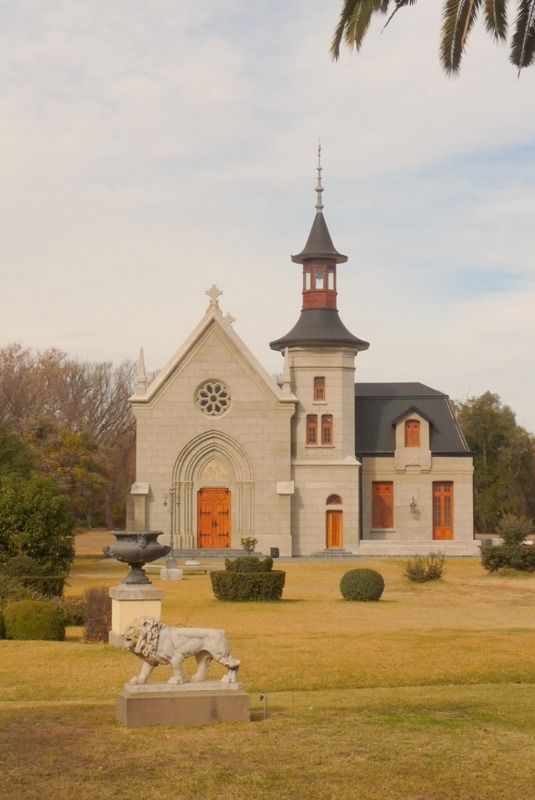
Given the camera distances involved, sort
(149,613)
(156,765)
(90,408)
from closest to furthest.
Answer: (156,765)
(149,613)
(90,408)

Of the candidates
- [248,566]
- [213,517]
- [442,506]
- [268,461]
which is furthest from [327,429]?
[248,566]

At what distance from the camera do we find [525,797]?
1084 cm

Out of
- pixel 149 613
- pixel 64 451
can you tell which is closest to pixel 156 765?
pixel 149 613

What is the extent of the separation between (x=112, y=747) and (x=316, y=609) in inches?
734

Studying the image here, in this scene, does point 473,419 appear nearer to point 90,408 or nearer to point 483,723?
point 90,408

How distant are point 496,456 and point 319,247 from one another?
1160 inches

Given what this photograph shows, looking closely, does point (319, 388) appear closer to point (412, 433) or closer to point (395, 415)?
point (395, 415)

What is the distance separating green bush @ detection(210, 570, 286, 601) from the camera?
32.8 metres

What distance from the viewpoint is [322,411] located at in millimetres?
60031

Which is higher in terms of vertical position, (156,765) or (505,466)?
(505,466)

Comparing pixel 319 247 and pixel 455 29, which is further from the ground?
pixel 319 247

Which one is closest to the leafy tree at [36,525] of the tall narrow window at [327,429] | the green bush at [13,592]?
the green bush at [13,592]

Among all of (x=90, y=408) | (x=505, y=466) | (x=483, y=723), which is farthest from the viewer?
(x=90, y=408)

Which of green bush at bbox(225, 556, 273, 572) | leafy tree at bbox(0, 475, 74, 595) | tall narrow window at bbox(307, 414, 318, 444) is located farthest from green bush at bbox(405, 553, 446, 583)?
tall narrow window at bbox(307, 414, 318, 444)
